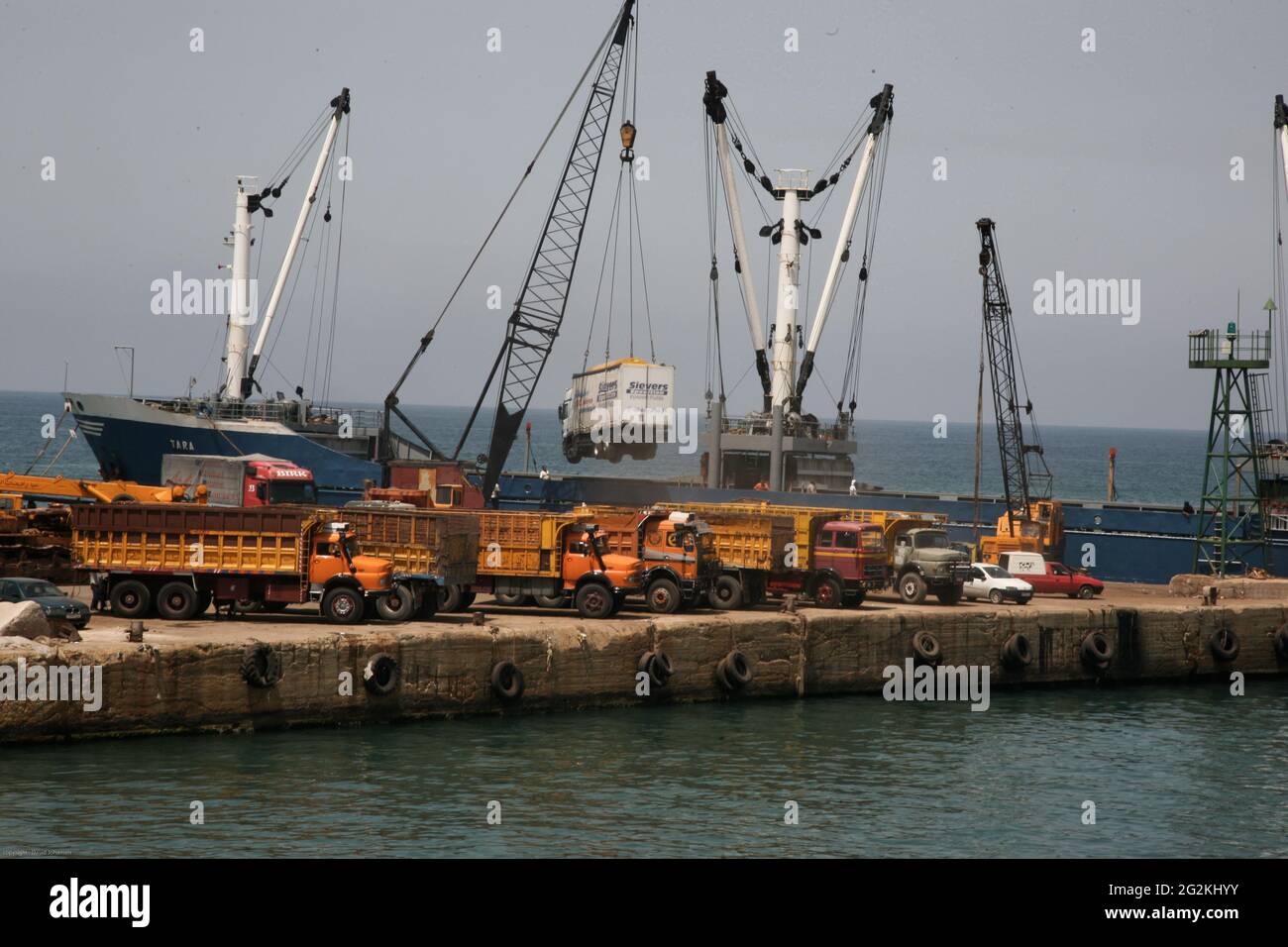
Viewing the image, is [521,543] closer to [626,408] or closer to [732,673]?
[732,673]

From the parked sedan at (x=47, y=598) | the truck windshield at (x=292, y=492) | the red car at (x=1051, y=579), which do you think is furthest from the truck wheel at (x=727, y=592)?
the parked sedan at (x=47, y=598)

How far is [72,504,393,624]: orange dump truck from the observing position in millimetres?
31516

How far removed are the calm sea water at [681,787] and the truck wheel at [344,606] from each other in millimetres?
4034

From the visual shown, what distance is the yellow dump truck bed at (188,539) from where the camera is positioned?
103ft

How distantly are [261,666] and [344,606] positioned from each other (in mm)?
4674

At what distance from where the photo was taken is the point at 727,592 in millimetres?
38188

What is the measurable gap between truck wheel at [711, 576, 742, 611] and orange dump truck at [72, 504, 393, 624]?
9807 mm

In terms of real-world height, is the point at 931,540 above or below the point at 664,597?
above

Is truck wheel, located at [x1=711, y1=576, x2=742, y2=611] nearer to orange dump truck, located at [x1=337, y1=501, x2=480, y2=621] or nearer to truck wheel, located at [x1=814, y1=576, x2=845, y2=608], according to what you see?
truck wheel, located at [x1=814, y1=576, x2=845, y2=608]

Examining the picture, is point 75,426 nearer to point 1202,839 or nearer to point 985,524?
point 985,524

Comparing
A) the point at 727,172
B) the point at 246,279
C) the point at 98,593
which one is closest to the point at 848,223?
the point at 727,172

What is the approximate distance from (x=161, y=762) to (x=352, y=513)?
9579 millimetres

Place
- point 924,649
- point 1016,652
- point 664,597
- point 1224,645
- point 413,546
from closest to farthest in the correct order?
point 413,546, point 924,649, point 664,597, point 1016,652, point 1224,645

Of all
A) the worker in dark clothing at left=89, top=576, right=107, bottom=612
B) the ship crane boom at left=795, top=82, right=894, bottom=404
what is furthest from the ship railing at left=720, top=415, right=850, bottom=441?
the worker in dark clothing at left=89, top=576, right=107, bottom=612
